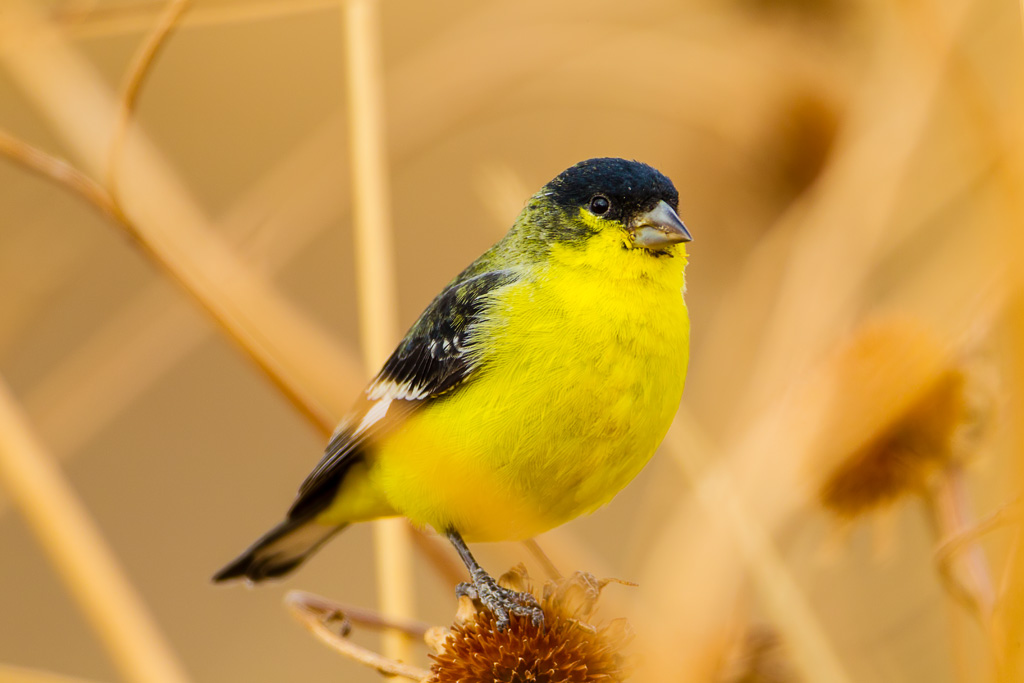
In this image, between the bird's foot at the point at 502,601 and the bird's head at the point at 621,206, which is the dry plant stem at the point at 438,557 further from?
the bird's head at the point at 621,206

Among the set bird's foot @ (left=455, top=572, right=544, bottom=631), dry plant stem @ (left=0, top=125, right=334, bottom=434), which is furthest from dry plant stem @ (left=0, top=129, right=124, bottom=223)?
bird's foot @ (left=455, top=572, right=544, bottom=631)

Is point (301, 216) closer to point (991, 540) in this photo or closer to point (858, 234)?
point (858, 234)

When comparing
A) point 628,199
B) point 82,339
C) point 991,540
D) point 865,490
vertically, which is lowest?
point 991,540

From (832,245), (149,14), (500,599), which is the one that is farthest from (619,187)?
(149,14)

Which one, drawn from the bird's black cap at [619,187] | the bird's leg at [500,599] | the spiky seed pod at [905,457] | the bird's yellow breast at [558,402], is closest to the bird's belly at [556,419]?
the bird's yellow breast at [558,402]

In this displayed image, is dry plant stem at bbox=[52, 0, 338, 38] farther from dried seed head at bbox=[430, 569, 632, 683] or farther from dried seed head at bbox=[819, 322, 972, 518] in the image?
dried seed head at bbox=[819, 322, 972, 518]

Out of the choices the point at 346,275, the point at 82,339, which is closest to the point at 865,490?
the point at 346,275
